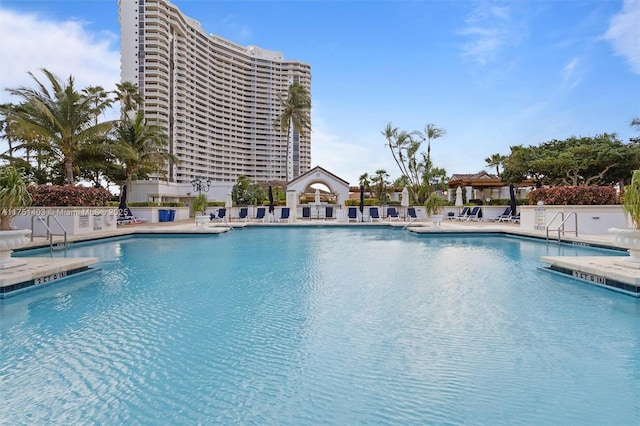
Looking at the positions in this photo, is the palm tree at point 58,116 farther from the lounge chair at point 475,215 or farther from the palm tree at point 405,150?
the palm tree at point 405,150

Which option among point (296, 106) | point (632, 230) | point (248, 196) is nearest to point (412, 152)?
point (296, 106)

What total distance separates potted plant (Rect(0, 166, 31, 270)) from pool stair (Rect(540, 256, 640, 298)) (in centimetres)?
900

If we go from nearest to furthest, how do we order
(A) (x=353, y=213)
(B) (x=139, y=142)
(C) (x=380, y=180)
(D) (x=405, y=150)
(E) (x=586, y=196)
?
(E) (x=586, y=196), (A) (x=353, y=213), (B) (x=139, y=142), (D) (x=405, y=150), (C) (x=380, y=180)

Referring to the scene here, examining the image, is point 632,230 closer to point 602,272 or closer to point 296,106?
point 602,272

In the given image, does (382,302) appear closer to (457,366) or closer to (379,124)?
(457,366)

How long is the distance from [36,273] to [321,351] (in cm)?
509

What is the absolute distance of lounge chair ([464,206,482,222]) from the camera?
2139cm

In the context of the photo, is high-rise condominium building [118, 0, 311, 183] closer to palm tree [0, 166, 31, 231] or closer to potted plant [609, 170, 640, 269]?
palm tree [0, 166, 31, 231]

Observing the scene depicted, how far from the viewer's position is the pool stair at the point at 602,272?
5.46 meters

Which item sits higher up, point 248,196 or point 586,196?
point 248,196

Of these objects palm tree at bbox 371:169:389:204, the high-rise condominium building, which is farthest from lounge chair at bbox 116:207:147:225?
the high-rise condominium building

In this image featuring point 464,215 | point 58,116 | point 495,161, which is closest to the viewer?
point 58,116

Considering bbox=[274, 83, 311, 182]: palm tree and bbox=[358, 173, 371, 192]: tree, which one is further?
bbox=[358, 173, 371, 192]: tree

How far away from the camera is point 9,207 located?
6.08 meters
